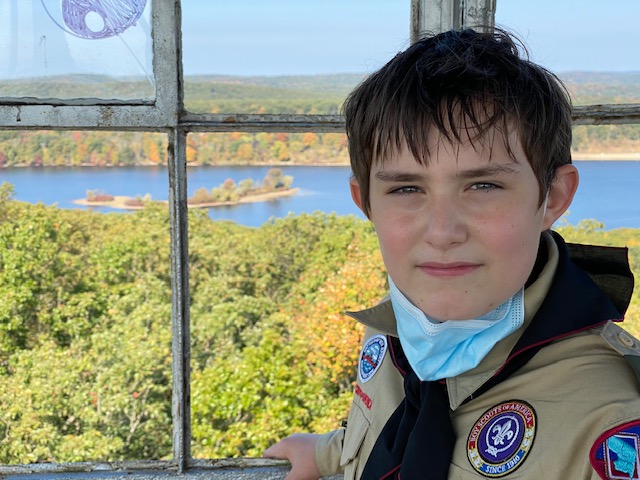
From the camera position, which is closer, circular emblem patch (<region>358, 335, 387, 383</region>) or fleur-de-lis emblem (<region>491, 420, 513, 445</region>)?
fleur-de-lis emblem (<region>491, 420, 513, 445</region>)

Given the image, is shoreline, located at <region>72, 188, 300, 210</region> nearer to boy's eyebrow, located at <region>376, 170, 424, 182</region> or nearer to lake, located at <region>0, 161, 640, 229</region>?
lake, located at <region>0, 161, 640, 229</region>

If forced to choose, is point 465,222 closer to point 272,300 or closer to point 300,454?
point 300,454

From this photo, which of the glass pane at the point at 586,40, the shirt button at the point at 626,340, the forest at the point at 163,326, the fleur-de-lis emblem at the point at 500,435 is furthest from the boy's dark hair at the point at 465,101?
the forest at the point at 163,326

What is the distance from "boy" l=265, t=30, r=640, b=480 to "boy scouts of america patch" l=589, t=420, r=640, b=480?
1 cm

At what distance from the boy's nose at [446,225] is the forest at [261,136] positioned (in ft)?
1.90

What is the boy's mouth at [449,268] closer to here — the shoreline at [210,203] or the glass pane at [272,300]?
the glass pane at [272,300]

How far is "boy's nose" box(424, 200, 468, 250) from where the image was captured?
0.89 m

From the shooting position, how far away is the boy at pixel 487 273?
34.0 inches

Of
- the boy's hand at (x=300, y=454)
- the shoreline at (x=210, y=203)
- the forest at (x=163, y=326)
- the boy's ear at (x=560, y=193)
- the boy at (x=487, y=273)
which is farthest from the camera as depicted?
the shoreline at (x=210, y=203)

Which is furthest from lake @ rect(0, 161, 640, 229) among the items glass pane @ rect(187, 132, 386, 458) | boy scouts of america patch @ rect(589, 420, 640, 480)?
boy scouts of america patch @ rect(589, 420, 640, 480)

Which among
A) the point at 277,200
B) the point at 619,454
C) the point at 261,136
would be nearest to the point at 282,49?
the point at 261,136

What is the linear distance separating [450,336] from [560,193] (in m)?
0.27

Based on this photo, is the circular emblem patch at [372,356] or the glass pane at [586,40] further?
the glass pane at [586,40]

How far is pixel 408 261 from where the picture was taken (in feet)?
3.14
